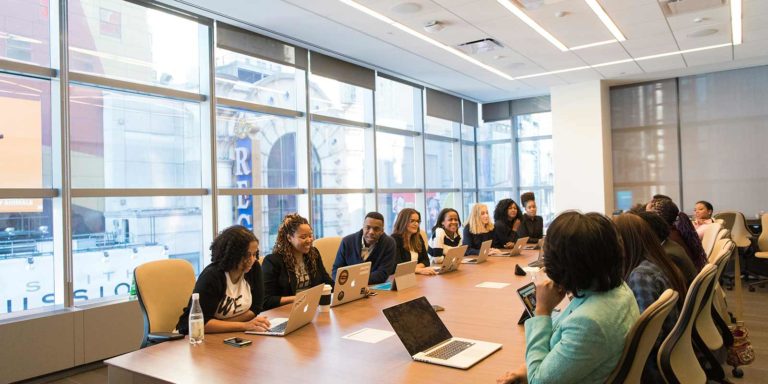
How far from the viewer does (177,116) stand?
17.6 feet

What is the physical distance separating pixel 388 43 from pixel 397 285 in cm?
362

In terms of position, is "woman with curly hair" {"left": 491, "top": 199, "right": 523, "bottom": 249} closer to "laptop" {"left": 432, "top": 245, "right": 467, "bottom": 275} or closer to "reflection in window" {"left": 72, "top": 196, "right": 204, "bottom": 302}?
"laptop" {"left": 432, "top": 245, "right": 467, "bottom": 275}

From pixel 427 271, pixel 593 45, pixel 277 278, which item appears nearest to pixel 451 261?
pixel 427 271

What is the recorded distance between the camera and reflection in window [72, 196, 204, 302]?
4.57 metres

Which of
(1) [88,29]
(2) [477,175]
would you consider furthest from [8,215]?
(2) [477,175]

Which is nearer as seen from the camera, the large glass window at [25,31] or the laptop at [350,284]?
the laptop at [350,284]

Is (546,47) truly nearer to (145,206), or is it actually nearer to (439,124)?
(439,124)

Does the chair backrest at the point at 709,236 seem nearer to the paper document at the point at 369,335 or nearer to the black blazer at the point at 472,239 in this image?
the black blazer at the point at 472,239

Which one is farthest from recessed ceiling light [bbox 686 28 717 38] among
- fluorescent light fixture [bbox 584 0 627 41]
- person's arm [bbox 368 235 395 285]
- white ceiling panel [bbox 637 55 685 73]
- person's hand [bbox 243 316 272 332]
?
person's hand [bbox 243 316 272 332]

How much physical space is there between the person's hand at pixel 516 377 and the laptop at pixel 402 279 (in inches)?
71.7

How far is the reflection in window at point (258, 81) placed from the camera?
5.68 metres

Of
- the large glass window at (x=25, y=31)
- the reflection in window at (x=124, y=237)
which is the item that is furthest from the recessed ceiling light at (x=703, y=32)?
the large glass window at (x=25, y=31)

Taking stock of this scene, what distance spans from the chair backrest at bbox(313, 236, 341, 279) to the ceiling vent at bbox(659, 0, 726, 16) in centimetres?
382

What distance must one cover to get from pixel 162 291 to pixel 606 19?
500cm
